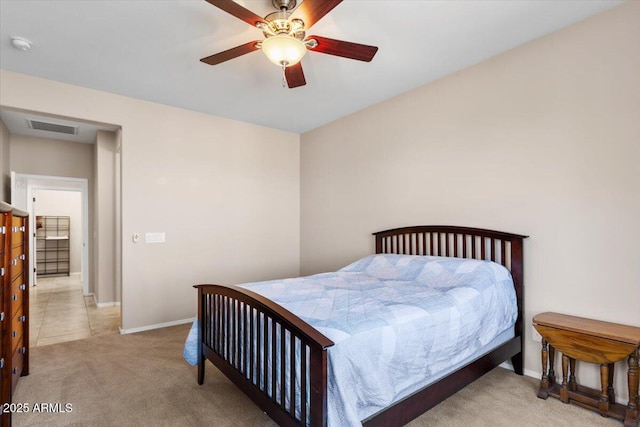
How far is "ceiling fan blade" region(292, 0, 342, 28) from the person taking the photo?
1.70m

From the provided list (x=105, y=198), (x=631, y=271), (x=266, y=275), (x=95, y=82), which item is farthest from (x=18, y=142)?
(x=631, y=271)

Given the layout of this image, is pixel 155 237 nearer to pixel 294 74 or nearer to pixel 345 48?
pixel 294 74

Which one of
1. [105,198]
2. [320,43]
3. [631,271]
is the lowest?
[631,271]

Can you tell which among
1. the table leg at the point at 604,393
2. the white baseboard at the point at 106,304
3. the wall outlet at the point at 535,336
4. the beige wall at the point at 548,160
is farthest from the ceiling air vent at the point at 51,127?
the table leg at the point at 604,393

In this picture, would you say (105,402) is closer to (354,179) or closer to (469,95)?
(354,179)

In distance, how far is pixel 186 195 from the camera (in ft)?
13.4

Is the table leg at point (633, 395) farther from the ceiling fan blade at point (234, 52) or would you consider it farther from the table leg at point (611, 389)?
the ceiling fan blade at point (234, 52)

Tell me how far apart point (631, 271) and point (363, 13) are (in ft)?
8.03

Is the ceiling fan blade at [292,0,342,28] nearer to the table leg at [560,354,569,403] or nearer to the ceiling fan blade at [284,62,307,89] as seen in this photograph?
the ceiling fan blade at [284,62,307,89]

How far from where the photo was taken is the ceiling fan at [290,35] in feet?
5.80

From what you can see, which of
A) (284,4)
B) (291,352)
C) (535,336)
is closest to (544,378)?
(535,336)

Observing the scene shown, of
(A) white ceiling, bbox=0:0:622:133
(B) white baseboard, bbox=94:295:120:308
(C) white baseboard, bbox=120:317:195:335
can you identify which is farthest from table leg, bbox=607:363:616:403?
(B) white baseboard, bbox=94:295:120:308

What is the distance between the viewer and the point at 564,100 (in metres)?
2.44

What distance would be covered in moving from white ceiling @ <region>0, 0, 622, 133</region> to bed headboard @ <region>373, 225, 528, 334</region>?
1.51 meters
